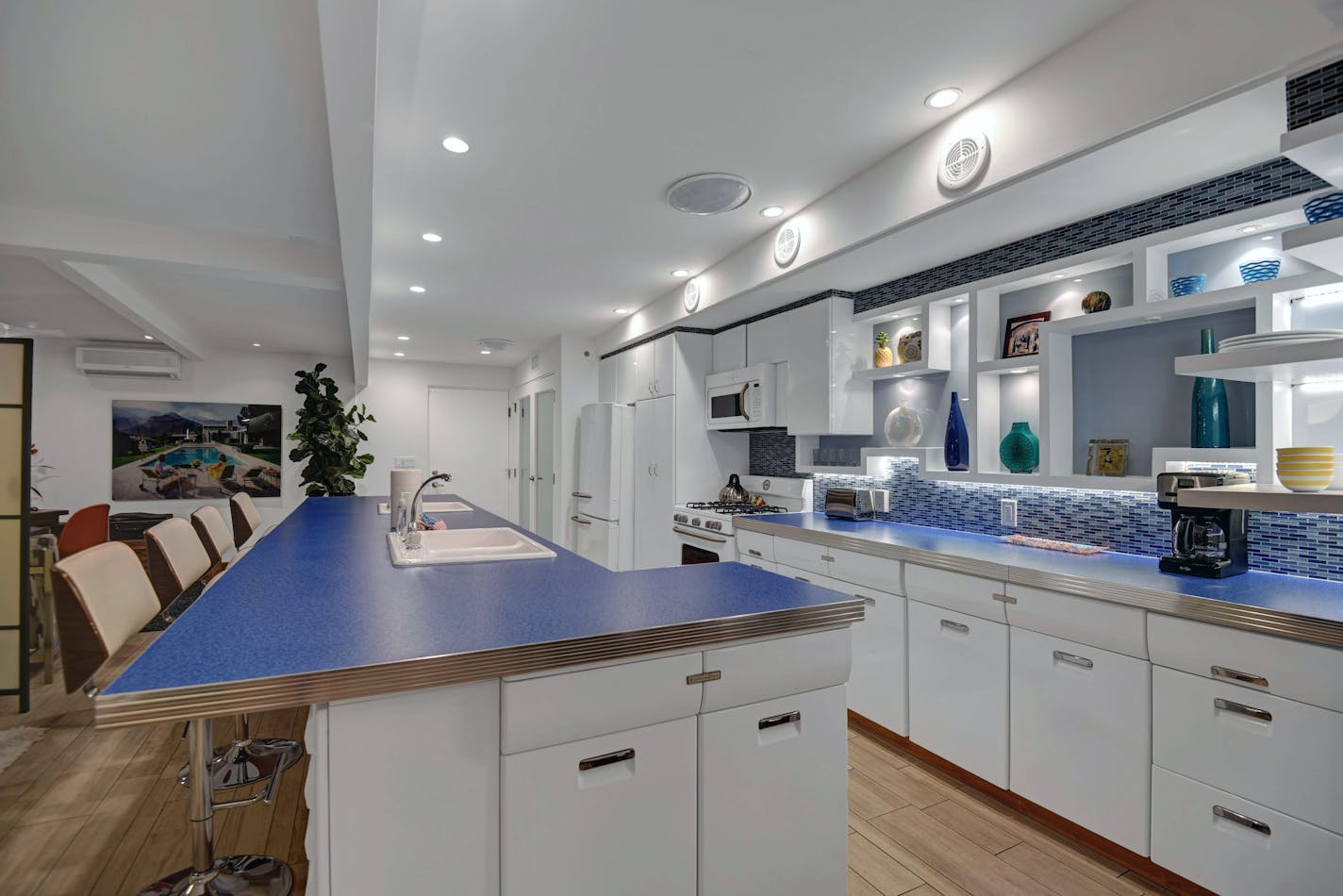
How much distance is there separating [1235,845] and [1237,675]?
442mm

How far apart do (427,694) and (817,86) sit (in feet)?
7.09

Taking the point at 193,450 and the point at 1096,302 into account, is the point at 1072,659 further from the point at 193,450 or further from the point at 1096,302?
the point at 193,450

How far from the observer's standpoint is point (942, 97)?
2178 millimetres

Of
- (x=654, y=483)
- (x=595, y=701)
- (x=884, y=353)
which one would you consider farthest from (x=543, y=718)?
(x=654, y=483)

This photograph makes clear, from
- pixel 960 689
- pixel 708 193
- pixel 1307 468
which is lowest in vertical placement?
pixel 960 689

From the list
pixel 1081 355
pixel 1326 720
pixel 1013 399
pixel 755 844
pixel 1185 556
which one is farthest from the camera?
pixel 1013 399

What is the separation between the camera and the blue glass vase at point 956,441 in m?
2.98

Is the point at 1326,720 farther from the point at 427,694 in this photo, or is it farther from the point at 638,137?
the point at 638,137

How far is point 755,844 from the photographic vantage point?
128cm

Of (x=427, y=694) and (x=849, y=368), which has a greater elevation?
(x=849, y=368)

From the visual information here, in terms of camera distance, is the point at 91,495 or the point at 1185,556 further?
the point at 91,495

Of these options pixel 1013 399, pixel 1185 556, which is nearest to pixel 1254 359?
pixel 1185 556

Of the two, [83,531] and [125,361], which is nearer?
[83,531]

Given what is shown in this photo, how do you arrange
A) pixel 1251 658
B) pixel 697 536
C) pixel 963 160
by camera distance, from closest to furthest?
pixel 1251 658
pixel 963 160
pixel 697 536
